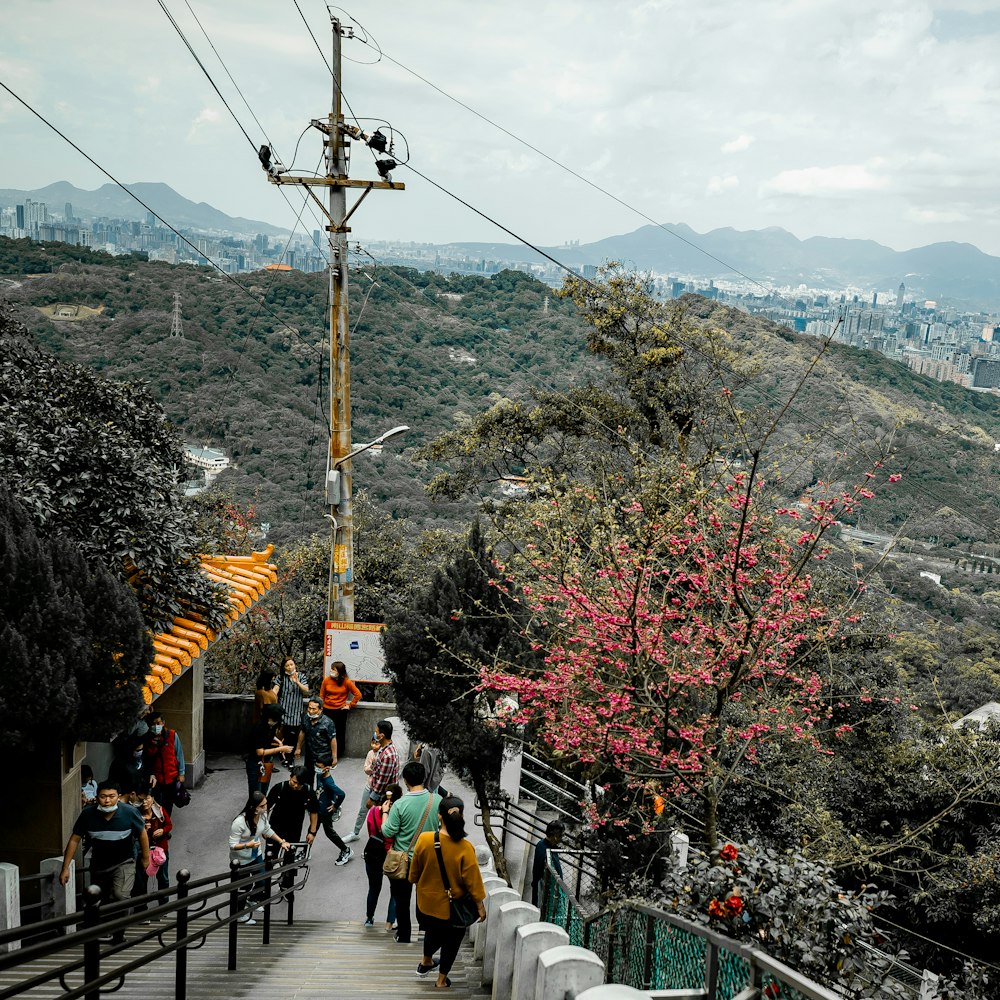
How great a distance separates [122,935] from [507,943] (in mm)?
2499

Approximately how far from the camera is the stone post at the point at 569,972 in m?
4.16

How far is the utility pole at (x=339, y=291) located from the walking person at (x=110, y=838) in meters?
6.16

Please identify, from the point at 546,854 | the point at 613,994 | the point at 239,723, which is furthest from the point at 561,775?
the point at 613,994

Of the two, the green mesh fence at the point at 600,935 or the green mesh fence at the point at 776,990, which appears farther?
the green mesh fence at the point at 600,935

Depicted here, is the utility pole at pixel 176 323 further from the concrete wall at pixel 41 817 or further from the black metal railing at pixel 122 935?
the concrete wall at pixel 41 817

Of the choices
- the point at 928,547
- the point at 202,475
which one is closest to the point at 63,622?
the point at 202,475

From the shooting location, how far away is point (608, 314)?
17219 mm

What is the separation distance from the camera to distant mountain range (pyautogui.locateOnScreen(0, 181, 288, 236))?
441 ft

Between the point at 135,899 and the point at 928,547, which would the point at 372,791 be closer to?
the point at 135,899

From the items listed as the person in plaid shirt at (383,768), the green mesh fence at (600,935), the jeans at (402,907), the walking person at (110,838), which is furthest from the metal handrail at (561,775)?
the walking person at (110,838)

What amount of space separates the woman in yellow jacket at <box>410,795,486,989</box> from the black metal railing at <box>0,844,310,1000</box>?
3.74 ft

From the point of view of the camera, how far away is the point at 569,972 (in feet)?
13.7

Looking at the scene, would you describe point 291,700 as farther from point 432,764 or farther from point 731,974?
point 731,974

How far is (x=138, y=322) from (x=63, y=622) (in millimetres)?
34014
